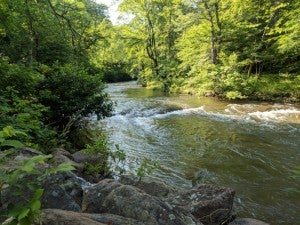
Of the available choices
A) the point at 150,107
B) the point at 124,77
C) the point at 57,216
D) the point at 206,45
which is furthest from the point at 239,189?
the point at 124,77

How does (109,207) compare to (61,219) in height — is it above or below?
→ below

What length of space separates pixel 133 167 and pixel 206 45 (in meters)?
14.2

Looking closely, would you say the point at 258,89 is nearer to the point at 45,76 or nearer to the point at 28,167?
the point at 45,76

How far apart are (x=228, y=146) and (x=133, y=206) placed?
6071mm

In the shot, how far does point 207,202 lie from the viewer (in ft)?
12.6

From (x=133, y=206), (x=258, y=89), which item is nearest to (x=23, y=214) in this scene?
(x=133, y=206)

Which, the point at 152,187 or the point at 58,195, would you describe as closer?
the point at 58,195

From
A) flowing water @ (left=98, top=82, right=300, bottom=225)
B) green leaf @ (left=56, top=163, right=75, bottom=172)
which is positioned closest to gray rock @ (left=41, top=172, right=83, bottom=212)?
green leaf @ (left=56, top=163, right=75, bottom=172)

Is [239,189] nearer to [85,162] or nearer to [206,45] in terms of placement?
[85,162]

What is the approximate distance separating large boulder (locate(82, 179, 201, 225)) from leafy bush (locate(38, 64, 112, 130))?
4776 millimetres

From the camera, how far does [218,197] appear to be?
13.0ft

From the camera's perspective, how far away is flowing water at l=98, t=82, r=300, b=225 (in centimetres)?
524

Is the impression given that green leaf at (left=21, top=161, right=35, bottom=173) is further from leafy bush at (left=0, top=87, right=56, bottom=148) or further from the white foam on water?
the white foam on water

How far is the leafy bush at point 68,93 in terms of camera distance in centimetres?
760
